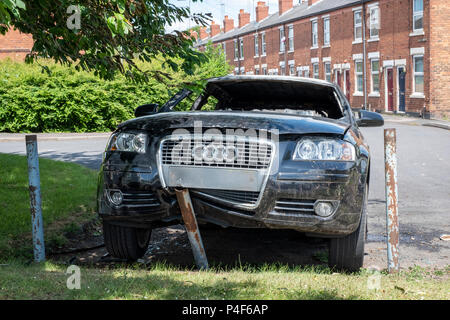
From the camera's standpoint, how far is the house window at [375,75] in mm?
33169

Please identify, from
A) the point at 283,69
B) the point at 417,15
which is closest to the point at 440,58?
the point at 417,15

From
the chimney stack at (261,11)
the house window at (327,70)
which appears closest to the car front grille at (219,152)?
the house window at (327,70)

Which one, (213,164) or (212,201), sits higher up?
(213,164)

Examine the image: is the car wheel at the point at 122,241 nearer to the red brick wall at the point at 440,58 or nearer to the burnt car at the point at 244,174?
the burnt car at the point at 244,174

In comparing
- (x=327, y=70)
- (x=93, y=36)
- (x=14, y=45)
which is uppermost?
(x=14, y=45)

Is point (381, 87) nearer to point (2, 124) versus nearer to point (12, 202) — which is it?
point (2, 124)

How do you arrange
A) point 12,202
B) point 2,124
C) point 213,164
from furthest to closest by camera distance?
point 2,124 < point 12,202 < point 213,164

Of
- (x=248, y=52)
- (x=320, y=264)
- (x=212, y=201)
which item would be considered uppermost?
(x=248, y=52)

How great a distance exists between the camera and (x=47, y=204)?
7.32m

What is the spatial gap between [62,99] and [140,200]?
59.7ft

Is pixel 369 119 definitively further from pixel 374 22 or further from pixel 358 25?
pixel 358 25
